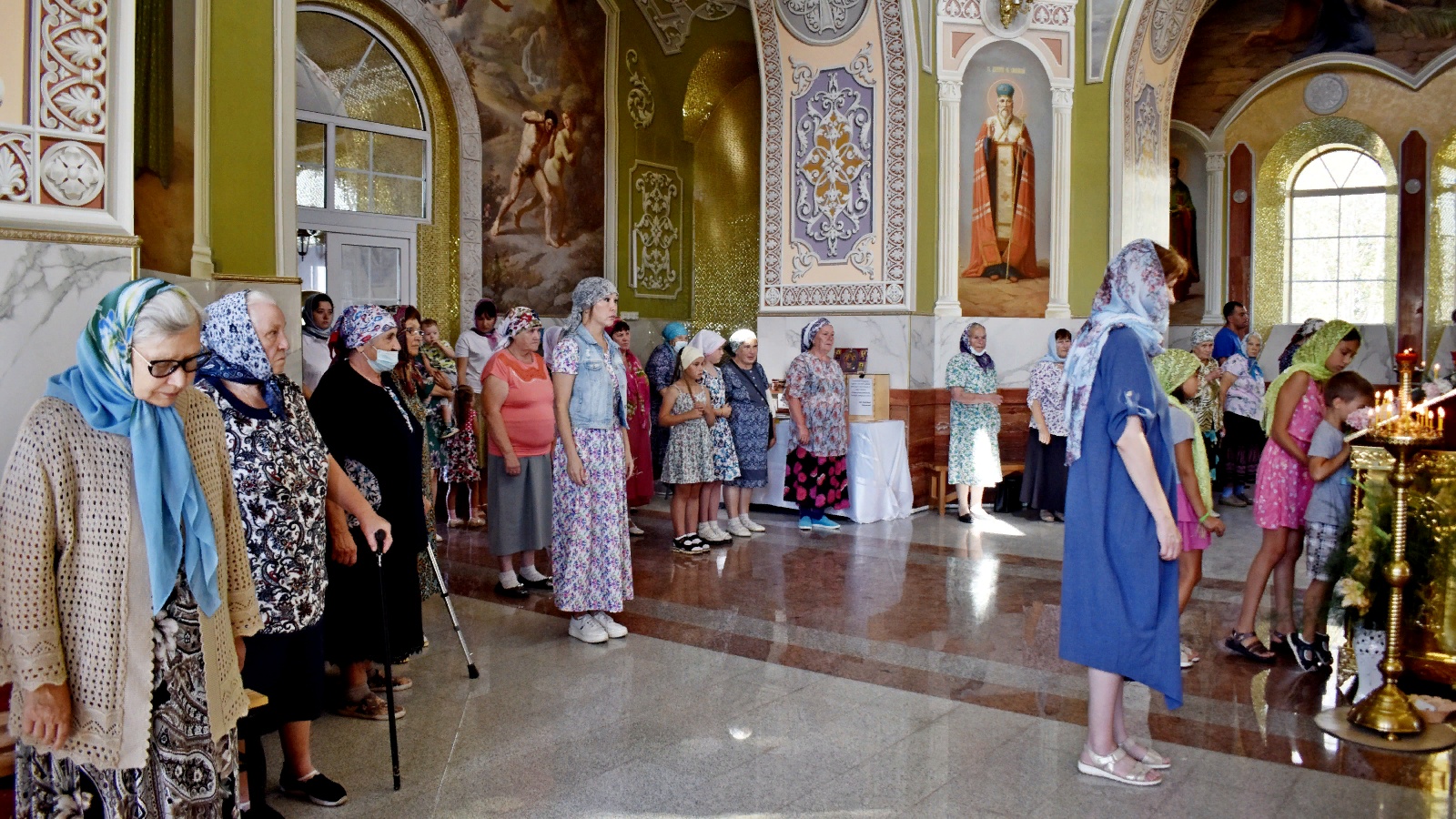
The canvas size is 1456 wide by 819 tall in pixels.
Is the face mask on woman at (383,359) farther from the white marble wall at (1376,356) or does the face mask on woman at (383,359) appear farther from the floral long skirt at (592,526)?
the white marble wall at (1376,356)

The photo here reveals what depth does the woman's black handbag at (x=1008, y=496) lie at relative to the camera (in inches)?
Result: 360

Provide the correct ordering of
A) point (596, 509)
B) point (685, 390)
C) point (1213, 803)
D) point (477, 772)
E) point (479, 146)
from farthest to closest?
point (479, 146) < point (685, 390) < point (596, 509) < point (477, 772) < point (1213, 803)

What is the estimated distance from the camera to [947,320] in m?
9.41

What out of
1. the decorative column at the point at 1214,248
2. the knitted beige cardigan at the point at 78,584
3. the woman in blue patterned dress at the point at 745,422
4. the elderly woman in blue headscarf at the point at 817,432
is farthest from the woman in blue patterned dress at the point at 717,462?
the decorative column at the point at 1214,248

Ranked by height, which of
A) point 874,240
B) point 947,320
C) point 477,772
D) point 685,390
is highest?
point 874,240

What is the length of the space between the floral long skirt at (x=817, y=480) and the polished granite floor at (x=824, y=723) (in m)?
2.03

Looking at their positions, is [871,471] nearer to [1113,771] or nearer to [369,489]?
[1113,771]

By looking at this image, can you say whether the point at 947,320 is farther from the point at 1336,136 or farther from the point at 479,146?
the point at 1336,136

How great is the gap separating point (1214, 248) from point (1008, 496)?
607 centimetres

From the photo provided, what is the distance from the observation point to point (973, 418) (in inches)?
345

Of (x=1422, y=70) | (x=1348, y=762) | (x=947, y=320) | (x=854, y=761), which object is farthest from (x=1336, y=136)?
(x=854, y=761)

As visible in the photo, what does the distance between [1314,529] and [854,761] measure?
2275 millimetres

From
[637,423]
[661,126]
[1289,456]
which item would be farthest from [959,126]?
[1289,456]

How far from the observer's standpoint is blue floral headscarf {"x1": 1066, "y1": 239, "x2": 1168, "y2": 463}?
332 centimetres
